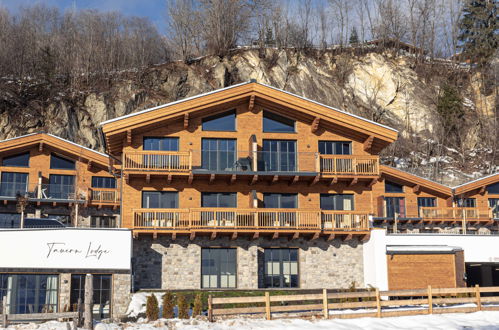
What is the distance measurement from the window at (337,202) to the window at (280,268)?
10.6 ft

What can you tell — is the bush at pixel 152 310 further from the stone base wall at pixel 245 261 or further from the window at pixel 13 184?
the window at pixel 13 184

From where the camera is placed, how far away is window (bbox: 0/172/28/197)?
37.7m

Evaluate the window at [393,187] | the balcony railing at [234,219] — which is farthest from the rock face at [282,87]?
the balcony railing at [234,219]

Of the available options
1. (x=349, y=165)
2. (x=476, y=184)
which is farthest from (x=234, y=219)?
(x=476, y=184)

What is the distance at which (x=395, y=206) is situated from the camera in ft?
137

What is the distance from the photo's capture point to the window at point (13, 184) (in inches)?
1484

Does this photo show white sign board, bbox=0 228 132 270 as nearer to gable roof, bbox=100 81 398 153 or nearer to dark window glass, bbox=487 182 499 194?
gable roof, bbox=100 81 398 153

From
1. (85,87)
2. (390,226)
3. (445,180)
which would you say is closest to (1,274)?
(390,226)

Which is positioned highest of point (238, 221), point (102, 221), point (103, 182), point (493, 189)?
Result: point (103, 182)

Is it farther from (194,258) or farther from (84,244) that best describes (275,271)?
(84,244)

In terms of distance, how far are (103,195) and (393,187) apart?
69.0 ft

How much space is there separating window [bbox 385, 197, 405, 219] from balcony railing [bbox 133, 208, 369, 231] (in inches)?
493

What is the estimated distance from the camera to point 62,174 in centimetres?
3916

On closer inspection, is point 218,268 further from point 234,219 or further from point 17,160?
point 17,160
